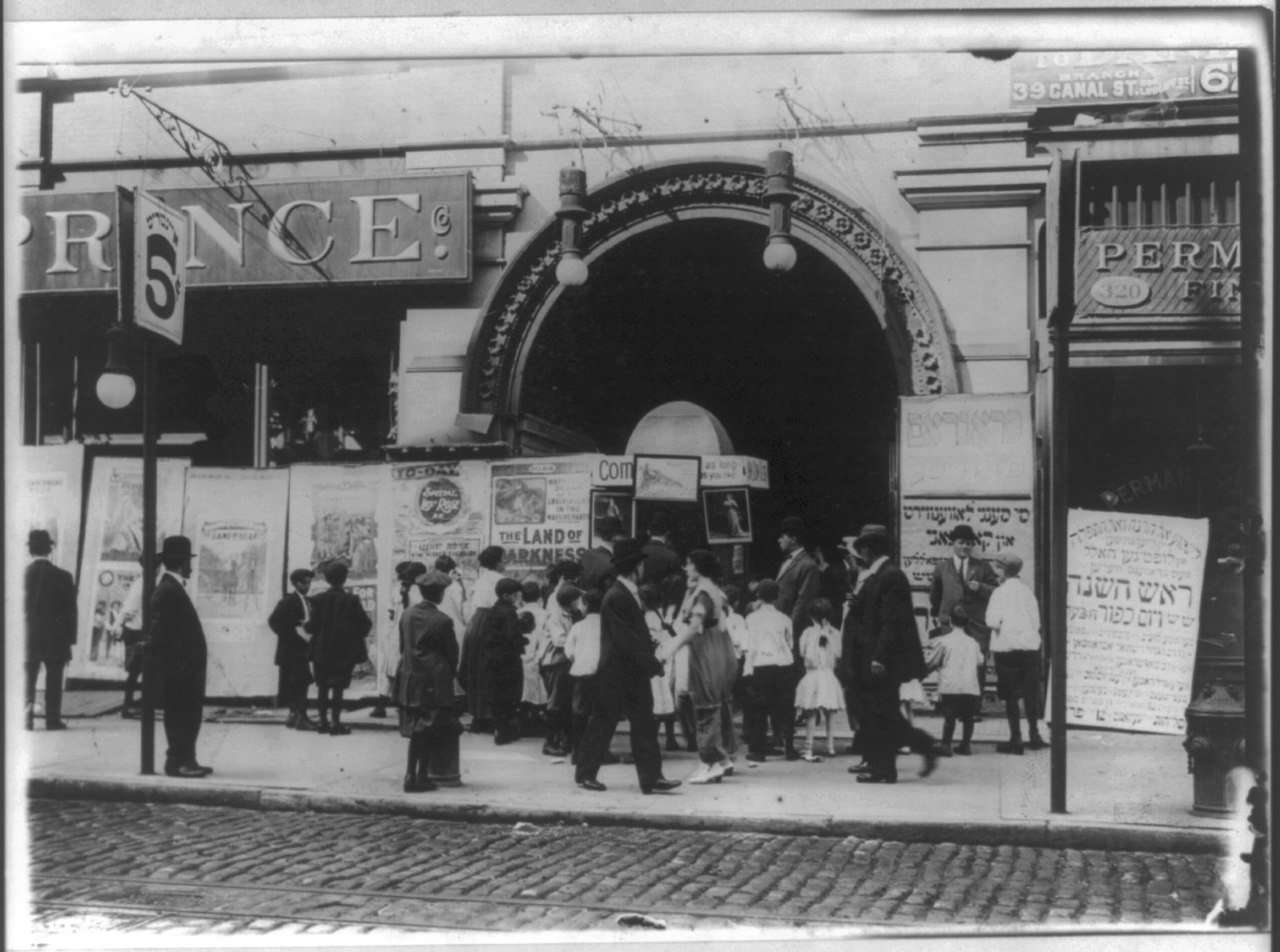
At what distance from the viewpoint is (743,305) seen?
37.9 ft

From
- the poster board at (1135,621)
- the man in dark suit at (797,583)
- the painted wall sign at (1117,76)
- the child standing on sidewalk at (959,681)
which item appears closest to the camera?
the painted wall sign at (1117,76)

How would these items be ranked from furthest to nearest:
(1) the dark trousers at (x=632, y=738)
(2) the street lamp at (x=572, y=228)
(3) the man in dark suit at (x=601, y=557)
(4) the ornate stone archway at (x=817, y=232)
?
(2) the street lamp at (x=572, y=228) → (4) the ornate stone archway at (x=817, y=232) → (3) the man in dark suit at (x=601, y=557) → (1) the dark trousers at (x=632, y=738)

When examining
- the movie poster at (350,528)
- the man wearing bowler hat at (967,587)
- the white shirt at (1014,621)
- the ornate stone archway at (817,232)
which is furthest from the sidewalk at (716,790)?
the ornate stone archway at (817,232)

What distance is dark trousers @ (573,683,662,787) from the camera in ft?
27.0

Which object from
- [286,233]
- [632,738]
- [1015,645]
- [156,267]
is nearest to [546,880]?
[632,738]

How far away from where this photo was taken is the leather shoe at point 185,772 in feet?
28.1

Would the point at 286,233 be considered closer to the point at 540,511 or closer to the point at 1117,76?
the point at 540,511

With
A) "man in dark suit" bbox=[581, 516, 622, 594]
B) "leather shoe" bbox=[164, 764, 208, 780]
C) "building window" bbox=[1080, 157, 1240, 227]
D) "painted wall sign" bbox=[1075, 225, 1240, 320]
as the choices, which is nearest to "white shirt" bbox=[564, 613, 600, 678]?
"man in dark suit" bbox=[581, 516, 622, 594]

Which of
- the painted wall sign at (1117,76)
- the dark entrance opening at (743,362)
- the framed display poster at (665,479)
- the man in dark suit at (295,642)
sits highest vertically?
the painted wall sign at (1117,76)

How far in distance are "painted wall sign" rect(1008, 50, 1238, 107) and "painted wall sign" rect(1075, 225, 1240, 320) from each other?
1.14 metres

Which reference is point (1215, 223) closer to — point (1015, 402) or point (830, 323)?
point (1015, 402)

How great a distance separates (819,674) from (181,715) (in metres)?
4.86

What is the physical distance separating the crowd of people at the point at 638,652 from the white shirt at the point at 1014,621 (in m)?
0.01

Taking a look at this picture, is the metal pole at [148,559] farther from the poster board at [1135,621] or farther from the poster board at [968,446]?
the poster board at [1135,621]
